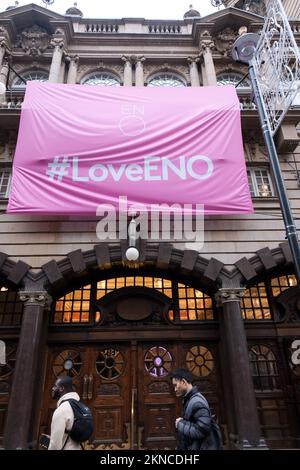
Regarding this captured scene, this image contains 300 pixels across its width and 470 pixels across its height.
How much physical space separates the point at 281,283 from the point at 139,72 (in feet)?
37.6

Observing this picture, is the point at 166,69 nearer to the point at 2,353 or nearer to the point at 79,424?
the point at 2,353

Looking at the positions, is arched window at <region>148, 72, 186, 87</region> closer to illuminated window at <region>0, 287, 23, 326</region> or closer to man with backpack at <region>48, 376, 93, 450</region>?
illuminated window at <region>0, 287, 23, 326</region>

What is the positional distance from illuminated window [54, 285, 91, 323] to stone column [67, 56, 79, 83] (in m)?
9.77

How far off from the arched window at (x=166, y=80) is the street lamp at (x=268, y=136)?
797cm

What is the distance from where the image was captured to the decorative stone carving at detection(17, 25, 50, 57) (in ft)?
51.8

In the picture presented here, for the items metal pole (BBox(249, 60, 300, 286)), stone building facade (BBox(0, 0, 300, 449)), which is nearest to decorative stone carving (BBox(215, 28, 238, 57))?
stone building facade (BBox(0, 0, 300, 449))

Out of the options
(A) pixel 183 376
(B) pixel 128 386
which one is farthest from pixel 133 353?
(A) pixel 183 376

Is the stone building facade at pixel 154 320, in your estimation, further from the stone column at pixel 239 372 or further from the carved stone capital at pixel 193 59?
the carved stone capital at pixel 193 59

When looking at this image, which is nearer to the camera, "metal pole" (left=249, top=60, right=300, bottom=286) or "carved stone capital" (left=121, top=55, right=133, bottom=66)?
"metal pole" (left=249, top=60, right=300, bottom=286)

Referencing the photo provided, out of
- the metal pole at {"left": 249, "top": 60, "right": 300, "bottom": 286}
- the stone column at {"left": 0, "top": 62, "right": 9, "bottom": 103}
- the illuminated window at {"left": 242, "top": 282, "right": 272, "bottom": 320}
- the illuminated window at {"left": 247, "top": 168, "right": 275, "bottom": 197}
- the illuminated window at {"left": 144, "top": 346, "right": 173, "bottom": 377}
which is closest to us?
the metal pole at {"left": 249, "top": 60, "right": 300, "bottom": 286}

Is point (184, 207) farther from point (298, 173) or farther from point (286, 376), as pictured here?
point (286, 376)

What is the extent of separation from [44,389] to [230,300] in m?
6.37

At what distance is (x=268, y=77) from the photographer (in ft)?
27.0

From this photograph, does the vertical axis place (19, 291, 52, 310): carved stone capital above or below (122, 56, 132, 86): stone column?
below
